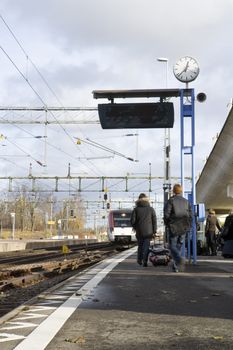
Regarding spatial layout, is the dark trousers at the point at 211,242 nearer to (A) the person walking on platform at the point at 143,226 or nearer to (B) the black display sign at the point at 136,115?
(B) the black display sign at the point at 136,115

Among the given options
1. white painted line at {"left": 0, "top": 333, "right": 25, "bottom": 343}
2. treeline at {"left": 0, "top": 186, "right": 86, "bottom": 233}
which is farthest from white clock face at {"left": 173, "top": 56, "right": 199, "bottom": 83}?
treeline at {"left": 0, "top": 186, "right": 86, "bottom": 233}

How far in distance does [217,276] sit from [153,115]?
7.10 meters

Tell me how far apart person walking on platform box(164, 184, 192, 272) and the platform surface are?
1.80m

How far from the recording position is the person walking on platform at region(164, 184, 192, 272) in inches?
428

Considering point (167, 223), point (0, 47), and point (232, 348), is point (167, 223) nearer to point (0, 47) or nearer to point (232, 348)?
point (232, 348)

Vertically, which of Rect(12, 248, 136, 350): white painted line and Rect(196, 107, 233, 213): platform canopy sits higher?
Rect(196, 107, 233, 213): platform canopy

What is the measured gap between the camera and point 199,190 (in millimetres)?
53094

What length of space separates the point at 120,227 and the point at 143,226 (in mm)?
28227

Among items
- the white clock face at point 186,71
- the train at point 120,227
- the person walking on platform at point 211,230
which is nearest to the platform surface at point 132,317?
the white clock face at point 186,71

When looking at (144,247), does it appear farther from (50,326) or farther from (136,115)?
(50,326)

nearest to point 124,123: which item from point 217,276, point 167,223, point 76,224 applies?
point 167,223

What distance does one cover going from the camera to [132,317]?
5.75m

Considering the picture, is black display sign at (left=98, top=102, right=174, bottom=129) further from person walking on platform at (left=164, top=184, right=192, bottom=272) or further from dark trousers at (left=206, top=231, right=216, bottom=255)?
person walking on platform at (left=164, top=184, right=192, bottom=272)

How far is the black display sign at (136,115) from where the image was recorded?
16219 mm
